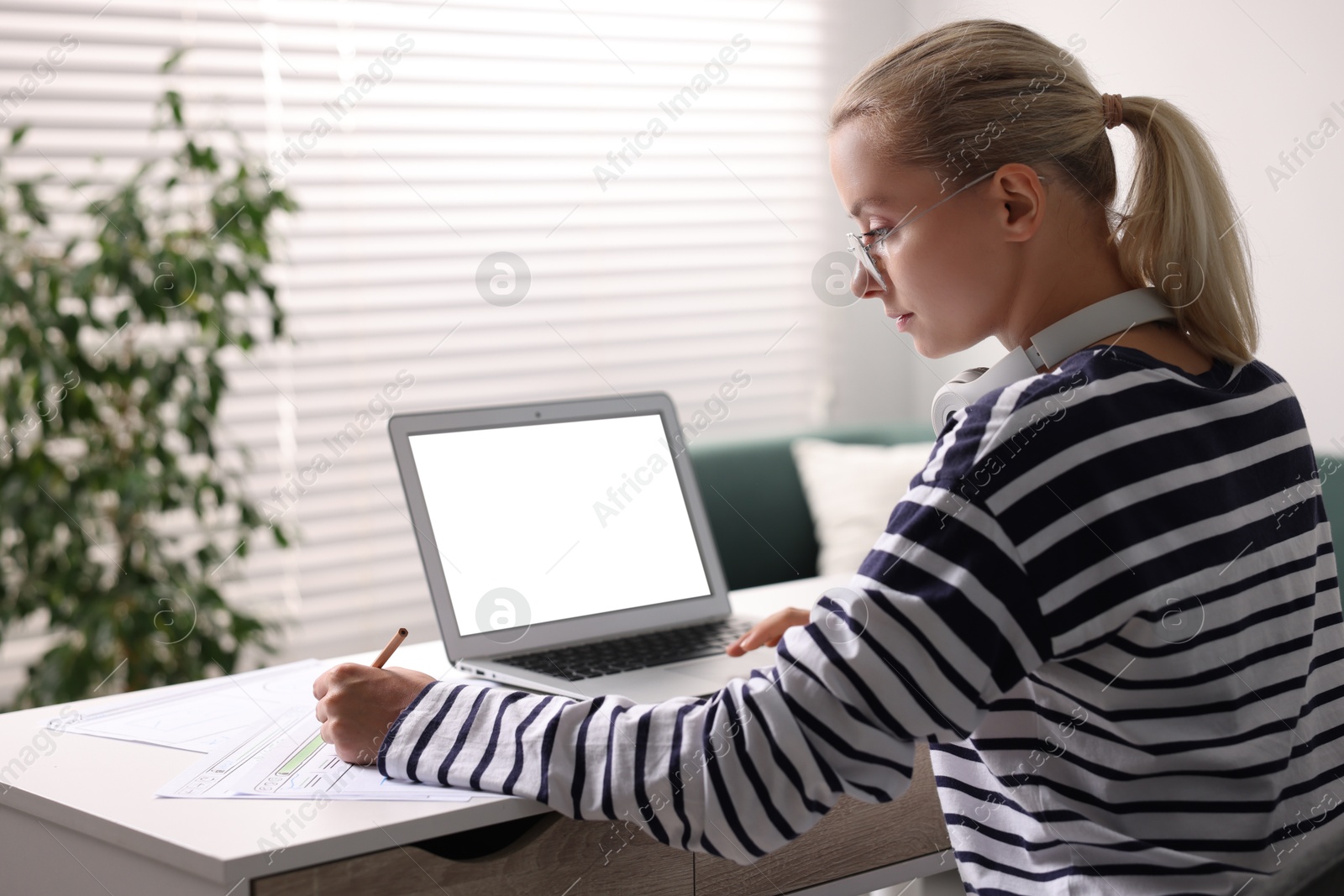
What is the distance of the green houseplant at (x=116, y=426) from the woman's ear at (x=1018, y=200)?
5.10 feet

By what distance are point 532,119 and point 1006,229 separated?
6.85 feet

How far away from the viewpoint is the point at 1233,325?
84cm

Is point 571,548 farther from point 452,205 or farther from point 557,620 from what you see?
point 452,205

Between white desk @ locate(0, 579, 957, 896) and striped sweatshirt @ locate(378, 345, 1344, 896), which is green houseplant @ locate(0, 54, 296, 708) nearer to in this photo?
white desk @ locate(0, 579, 957, 896)

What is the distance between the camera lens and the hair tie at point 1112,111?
3.01ft

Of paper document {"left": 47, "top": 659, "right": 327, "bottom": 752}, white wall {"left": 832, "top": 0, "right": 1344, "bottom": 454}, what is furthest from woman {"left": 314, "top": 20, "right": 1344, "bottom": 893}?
white wall {"left": 832, "top": 0, "right": 1344, "bottom": 454}

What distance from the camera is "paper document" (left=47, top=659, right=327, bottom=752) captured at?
39.2 inches

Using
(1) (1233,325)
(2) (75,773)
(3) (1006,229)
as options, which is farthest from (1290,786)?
(2) (75,773)

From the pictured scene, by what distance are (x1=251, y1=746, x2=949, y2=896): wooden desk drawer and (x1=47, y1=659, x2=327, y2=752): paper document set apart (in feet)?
0.71

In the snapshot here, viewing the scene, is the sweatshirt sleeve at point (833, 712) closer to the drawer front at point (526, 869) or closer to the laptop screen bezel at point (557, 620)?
the drawer front at point (526, 869)

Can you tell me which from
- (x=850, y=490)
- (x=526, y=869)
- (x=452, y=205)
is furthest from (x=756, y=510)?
(x=526, y=869)

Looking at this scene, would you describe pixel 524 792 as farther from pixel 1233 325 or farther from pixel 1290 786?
pixel 1233 325

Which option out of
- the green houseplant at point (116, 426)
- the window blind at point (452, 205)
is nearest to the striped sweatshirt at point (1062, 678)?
the green houseplant at point (116, 426)

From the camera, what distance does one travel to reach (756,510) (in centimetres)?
243
